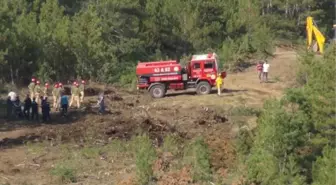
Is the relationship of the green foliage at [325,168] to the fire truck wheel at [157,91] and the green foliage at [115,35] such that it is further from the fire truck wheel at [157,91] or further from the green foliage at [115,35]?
the green foliage at [115,35]

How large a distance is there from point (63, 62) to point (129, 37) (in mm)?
8489

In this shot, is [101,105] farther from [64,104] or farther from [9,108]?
[9,108]

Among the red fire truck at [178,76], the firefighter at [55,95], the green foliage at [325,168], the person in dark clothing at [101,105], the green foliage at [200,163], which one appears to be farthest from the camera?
the red fire truck at [178,76]

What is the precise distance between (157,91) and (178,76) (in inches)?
53.8

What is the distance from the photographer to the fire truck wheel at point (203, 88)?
123 ft

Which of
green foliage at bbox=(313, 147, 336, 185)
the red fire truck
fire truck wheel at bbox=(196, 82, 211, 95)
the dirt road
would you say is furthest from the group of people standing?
green foliage at bbox=(313, 147, 336, 185)

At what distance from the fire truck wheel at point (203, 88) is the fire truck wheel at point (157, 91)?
1847 mm

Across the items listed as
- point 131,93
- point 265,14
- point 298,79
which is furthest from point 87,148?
point 265,14

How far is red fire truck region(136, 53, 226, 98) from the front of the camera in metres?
37.3

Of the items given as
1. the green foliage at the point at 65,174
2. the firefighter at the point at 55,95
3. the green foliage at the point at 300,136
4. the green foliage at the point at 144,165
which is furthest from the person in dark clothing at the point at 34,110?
the green foliage at the point at 300,136

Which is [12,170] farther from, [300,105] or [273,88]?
[273,88]

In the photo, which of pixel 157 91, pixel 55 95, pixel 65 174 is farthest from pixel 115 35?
pixel 65 174

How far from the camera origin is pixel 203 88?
37656mm

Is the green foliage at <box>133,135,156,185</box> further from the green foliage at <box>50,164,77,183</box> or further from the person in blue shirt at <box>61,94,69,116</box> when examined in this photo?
the person in blue shirt at <box>61,94,69,116</box>
